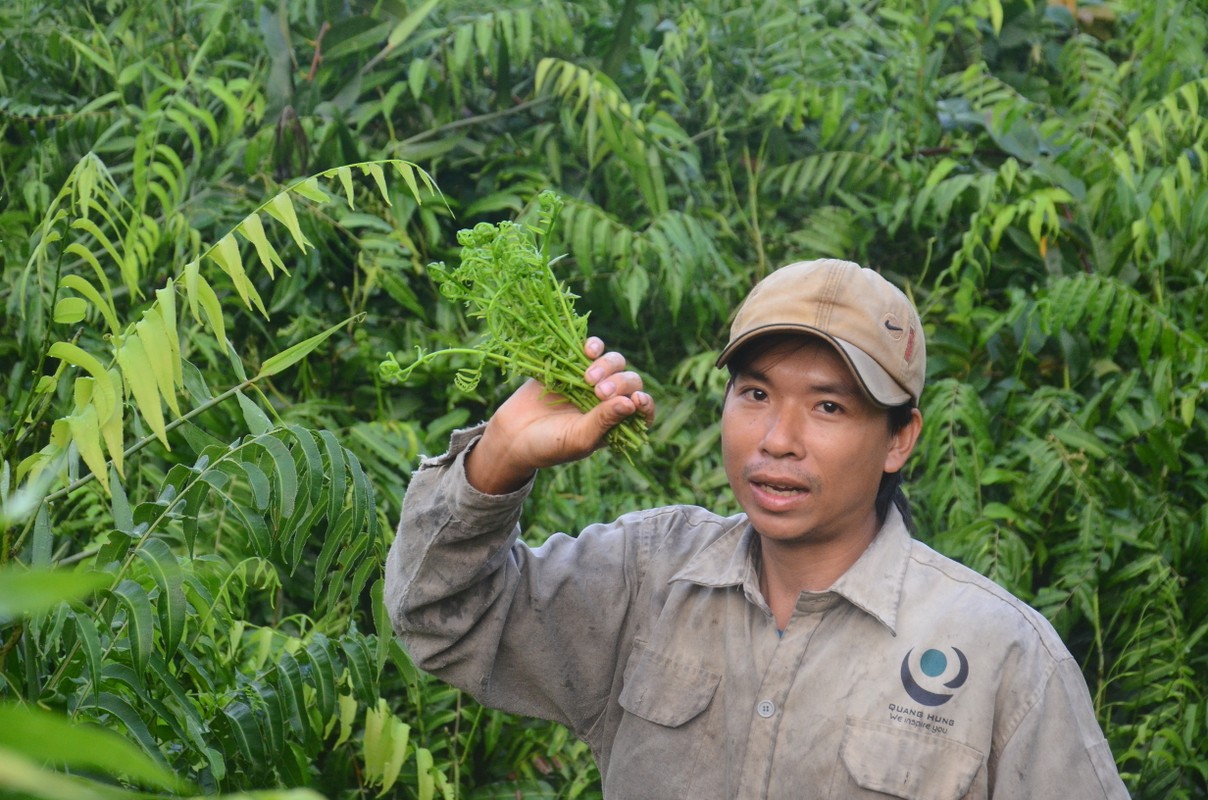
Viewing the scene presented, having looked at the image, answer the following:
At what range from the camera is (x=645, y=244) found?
12.6ft

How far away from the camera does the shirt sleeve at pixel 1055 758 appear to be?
184 centimetres

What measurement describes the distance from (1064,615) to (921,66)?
183 cm

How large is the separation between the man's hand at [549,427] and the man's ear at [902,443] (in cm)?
38

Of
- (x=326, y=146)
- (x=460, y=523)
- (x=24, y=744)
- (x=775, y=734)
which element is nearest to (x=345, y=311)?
(x=326, y=146)

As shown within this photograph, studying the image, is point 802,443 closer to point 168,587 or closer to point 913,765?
point 913,765

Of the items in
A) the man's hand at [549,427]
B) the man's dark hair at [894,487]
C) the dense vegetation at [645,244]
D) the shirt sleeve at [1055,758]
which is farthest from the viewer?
the dense vegetation at [645,244]

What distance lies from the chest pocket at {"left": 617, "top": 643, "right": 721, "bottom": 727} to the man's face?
0.77 ft

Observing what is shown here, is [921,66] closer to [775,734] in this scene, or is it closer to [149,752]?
[775,734]

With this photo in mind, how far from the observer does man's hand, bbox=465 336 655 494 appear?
6.42 feet

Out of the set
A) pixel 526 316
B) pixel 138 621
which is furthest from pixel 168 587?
pixel 526 316

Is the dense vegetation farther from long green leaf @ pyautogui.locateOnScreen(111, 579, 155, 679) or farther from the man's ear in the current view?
the man's ear

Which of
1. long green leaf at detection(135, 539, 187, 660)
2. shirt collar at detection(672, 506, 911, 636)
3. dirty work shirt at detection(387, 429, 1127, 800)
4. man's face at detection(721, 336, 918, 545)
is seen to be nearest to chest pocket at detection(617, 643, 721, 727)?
dirty work shirt at detection(387, 429, 1127, 800)

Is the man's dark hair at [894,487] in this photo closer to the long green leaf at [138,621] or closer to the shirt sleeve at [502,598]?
the shirt sleeve at [502,598]

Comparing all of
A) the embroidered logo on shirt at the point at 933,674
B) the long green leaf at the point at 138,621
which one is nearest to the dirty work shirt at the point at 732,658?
the embroidered logo on shirt at the point at 933,674
